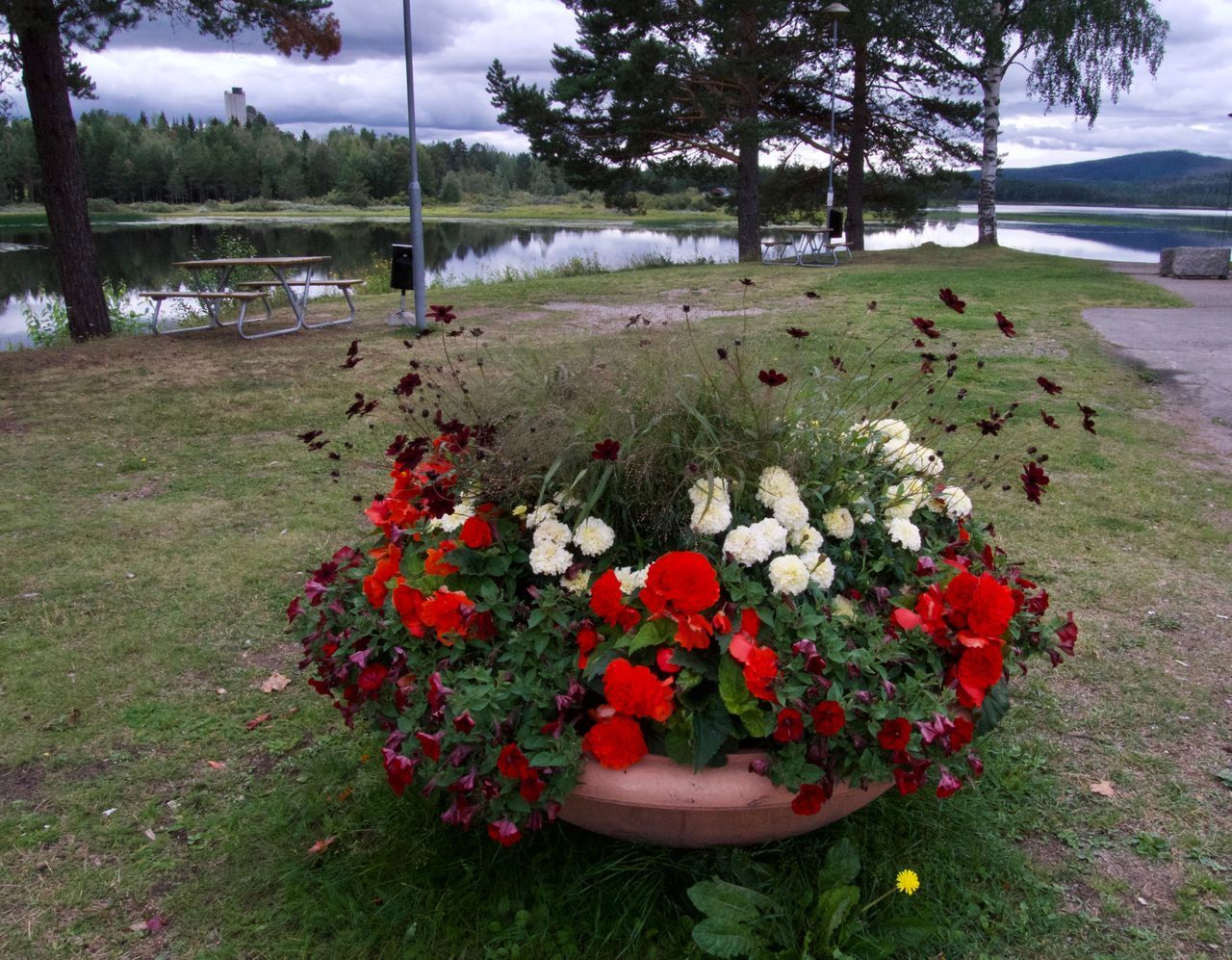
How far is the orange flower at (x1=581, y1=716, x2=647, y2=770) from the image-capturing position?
5.46 ft

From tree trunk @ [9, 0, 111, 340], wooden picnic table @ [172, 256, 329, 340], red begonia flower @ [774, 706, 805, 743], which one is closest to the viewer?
red begonia flower @ [774, 706, 805, 743]

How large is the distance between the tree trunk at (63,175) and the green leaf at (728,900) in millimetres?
9360

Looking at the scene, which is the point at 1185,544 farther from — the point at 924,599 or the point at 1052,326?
the point at 1052,326

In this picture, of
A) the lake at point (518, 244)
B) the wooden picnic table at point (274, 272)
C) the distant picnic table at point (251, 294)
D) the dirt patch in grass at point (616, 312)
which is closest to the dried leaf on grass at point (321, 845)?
the dirt patch in grass at point (616, 312)

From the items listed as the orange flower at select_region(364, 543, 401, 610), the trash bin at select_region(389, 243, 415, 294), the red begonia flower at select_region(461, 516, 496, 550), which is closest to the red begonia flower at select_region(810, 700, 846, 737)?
the red begonia flower at select_region(461, 516, 496, 550)

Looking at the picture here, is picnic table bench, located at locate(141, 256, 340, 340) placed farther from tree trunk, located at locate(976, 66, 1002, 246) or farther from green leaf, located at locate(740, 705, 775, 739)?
tree trunk, located at locate(976, 66, 1002, 246)

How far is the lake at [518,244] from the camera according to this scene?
18.2 metres

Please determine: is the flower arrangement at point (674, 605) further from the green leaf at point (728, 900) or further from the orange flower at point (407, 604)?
the green leaf at point (728, 900)

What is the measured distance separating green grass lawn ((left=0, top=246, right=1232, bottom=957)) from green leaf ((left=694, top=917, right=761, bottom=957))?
0.37ft

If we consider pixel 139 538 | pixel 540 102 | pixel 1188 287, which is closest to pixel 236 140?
pixel 540 102

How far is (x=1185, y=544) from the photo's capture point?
12.7 ft

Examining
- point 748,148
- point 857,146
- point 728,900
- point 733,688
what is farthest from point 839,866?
point 857,146

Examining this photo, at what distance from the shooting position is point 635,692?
165 centimetres

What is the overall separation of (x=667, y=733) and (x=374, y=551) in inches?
38.2
